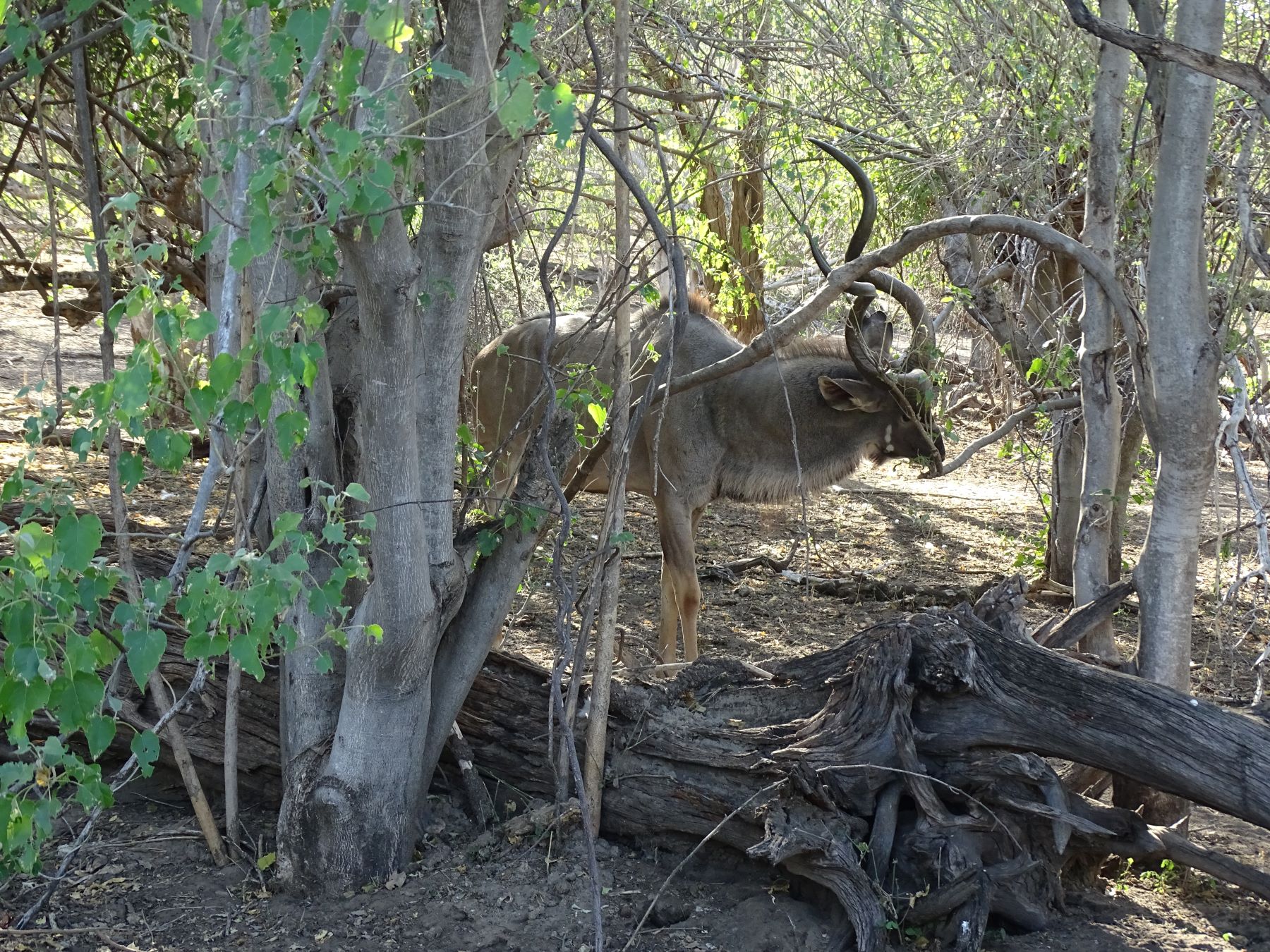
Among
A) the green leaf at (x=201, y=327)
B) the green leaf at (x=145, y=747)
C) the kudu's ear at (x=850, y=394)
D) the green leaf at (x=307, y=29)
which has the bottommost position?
the green leaf at (x=145, y=747)

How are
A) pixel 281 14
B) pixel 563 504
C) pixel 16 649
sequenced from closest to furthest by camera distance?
pixel 16 649 → pixel 281 14 → pixel 563 504

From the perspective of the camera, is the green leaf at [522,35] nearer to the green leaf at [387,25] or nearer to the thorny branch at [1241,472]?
the green leaf at [387,25]

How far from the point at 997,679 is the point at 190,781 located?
2711 millimetres

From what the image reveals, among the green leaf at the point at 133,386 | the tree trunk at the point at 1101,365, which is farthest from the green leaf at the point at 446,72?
the tree trunk at the point at 1101,365

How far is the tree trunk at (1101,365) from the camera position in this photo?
4516mm

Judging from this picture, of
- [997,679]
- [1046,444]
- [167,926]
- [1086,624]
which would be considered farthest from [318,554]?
[1046,444]

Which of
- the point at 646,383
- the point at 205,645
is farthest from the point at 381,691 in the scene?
the point at 646,383

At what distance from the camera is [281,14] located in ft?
10.9

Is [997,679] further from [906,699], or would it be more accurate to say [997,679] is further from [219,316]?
[219,316]

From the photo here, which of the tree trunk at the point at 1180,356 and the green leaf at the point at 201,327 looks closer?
the green leaf at the point at 201,327

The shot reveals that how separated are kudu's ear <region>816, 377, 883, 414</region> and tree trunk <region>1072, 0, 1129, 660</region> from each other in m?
2.19

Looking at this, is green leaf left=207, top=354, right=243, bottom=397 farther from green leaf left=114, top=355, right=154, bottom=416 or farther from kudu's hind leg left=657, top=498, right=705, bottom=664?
kudu's hind leg left=657, top=498, right=705, bottom=664

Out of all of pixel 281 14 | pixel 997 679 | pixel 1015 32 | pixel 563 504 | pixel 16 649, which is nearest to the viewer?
pixel 16 649

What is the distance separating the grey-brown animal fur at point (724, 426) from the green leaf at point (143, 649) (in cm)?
404
